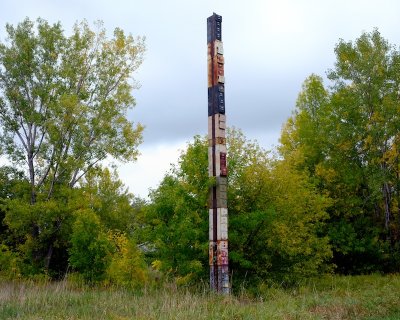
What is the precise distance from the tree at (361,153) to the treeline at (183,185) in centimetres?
8

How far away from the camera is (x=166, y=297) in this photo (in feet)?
39.6

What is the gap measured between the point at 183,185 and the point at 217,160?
2.20 meters

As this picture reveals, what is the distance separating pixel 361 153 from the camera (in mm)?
30125

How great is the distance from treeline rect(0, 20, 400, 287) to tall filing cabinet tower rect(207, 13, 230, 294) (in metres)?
0.55

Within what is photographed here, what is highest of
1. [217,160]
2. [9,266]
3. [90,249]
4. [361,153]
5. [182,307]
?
[361,153]

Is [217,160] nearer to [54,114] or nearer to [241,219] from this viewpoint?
[241,219]

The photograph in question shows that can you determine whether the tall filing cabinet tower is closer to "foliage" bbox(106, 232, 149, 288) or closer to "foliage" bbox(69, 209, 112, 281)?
"foliage" bbox(106, 232, 149, 288)

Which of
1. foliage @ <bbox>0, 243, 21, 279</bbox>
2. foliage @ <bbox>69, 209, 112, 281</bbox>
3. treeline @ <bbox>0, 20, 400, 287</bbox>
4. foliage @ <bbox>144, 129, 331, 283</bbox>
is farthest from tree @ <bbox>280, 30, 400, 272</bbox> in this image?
foliage @ <bbox>0, 243, 21, 279</bbox>

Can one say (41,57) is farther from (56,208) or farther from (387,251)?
(387,251)

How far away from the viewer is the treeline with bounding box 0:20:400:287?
1741cm

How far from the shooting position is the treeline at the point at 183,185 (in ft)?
57.1

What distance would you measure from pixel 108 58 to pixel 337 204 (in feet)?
51.4

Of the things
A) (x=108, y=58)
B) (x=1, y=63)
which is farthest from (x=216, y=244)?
(x=1, y=63)

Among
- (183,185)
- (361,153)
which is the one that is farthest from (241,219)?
(361,153)
